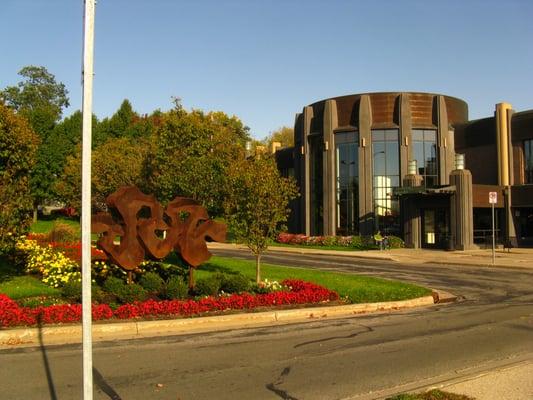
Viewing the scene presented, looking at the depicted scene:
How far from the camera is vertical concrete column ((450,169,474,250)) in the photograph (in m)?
33.6

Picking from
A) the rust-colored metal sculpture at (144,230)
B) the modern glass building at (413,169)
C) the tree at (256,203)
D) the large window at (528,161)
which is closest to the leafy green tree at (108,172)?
the modern glass building at (413,169)

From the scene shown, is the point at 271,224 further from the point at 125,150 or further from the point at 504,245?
the point at 125,150

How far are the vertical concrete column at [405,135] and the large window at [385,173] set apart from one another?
1.33 feet

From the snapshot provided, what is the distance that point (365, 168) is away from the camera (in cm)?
4041

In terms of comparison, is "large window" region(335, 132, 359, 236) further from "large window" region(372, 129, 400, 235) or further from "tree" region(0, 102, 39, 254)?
"tree" region(0, 102, 39, 254)

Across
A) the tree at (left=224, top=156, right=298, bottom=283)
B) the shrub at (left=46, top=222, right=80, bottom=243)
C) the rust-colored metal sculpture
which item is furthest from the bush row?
the rust-colored metal sculpture

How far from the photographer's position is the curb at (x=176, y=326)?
941 cm

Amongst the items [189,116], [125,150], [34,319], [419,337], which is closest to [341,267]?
[189,116]

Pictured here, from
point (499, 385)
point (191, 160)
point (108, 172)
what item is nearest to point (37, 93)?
point (108, 172)

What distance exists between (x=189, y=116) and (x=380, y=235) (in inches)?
591

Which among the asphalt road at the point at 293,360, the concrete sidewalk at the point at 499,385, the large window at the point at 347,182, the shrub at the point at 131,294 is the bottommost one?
the asphalt road at the point at 293,360

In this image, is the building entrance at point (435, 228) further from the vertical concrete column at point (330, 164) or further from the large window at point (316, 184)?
the large window at point (316, 184)

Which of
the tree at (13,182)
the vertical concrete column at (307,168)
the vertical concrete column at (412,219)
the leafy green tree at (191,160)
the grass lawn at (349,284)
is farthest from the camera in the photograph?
the vertical concrete column at (307,168)

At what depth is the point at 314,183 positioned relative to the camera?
144 feet
